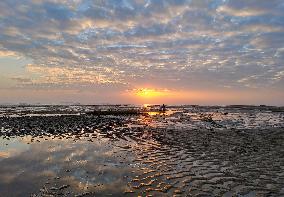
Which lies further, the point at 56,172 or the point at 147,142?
the point at 147,142

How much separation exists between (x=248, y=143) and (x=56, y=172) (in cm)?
1552

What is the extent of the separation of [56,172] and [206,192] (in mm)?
6993

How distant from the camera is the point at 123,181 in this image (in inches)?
473

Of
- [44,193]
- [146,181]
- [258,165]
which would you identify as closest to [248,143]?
[258,165]

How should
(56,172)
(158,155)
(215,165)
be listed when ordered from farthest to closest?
(158,155), (215,165), (56,172)

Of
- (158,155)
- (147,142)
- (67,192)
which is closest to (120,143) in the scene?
(147,142)

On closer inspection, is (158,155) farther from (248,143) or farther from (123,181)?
(248,143)

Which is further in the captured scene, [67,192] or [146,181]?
[146,181]

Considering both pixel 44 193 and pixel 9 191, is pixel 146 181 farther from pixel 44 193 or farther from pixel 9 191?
pixel 9 191

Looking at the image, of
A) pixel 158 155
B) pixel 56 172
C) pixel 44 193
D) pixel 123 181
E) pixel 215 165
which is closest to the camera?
pixel 44 193

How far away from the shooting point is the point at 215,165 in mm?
15062

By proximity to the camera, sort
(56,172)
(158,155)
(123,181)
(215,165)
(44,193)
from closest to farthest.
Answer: (44,193) → (123,181) → (56,172) → (215,165) → (158,155)

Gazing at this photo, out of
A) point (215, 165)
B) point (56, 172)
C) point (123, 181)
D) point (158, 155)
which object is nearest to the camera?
point (123, 181)

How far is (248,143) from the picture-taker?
74.4 ft
